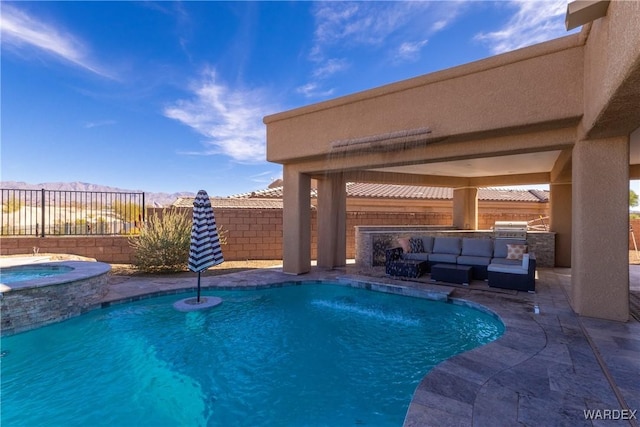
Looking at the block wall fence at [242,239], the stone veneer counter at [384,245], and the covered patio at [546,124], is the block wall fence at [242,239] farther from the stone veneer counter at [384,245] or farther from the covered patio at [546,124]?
the covered patio at [546,124]

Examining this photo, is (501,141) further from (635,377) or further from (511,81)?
(635,377)

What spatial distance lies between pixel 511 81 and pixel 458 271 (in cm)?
545

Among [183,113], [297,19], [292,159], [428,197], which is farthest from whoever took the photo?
[183,113]

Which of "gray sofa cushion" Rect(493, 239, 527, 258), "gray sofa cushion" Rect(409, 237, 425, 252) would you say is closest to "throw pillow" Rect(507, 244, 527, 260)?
"gray sofa cushion" Rect(493, 239, 527, 258)

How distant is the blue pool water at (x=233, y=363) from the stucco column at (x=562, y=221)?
8360 millimetres

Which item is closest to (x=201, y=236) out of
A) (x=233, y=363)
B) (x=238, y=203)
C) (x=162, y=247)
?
(x=233, y=363)

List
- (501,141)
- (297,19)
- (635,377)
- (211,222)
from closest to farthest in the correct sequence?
1. (635,377)
2. (501,141)
3. (211,222)
4. (297,19)

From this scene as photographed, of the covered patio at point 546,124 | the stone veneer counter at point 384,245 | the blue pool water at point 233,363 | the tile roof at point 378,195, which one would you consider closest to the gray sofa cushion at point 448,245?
the stone veneer counter at point 384,245

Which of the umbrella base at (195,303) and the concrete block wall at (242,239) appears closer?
the umbrella base at (195,303)

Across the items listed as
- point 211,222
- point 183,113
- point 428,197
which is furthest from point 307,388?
point 183,113

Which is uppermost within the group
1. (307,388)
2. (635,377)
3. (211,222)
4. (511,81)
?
(511,81)

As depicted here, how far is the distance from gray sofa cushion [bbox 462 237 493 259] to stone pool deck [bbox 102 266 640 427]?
3.12 m

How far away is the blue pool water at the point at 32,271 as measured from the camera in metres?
7.85

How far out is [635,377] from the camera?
3.78 m
